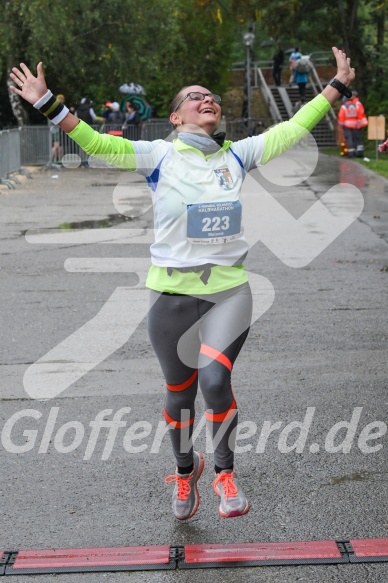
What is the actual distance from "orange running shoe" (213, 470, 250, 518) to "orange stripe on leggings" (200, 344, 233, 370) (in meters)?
0.51

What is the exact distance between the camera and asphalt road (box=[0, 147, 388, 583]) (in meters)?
4.97

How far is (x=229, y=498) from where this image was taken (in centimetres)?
493

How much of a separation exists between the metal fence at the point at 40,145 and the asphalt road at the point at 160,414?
1257cm

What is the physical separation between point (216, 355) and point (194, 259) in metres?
0.44

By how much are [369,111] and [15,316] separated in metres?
32.8

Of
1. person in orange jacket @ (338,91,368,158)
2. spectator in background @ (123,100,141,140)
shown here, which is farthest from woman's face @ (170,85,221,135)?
spectator in background @ (123,100,141,140)

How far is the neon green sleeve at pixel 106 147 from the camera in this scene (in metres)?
4.97

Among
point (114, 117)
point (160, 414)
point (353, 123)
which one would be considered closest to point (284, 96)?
point (114, 117)

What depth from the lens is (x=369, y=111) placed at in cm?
4122

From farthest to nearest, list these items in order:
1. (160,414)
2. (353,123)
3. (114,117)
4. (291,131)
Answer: (114,117)
(353,123)
(160,414)
(291,131)

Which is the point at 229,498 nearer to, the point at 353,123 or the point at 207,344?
the point at 207,344

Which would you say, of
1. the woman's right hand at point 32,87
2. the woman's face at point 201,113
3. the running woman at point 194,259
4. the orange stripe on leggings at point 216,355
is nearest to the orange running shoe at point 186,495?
the running woman at point 194,259

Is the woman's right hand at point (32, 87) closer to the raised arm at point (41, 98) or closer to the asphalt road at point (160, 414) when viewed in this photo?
the raised arm at point (41, 98)

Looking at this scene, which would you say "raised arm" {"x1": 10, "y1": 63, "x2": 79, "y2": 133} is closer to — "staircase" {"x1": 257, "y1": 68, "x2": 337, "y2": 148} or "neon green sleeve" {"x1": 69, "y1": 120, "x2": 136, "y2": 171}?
"neon green sleeve" {"x1": 69, "y1": 120, "x2": 136, "y2": 171}
